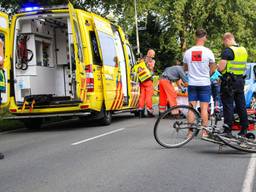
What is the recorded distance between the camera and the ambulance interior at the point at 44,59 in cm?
1212

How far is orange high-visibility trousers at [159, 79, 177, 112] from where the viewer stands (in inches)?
536

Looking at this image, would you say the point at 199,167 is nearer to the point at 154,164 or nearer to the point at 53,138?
the point at 154,164

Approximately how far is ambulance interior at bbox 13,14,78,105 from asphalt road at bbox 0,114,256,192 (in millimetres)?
2499

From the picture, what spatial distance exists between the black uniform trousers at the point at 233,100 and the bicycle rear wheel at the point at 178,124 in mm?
476

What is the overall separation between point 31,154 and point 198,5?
32810 millimetres

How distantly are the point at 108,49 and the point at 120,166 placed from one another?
6.43 m

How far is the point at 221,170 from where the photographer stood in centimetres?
630

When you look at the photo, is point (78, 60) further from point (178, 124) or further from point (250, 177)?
point (250, 177)

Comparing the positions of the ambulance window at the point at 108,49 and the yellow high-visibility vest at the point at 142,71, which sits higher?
the ambulance window at the point at 108,49

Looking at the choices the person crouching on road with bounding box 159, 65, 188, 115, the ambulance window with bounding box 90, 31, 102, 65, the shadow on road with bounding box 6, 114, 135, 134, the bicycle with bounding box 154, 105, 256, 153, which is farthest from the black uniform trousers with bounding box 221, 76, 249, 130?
the shadow on road with bounding box 6, 114, 135, 134

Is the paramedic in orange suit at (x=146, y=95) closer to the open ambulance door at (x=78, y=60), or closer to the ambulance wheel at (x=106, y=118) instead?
the ambulance wheel at (x=106, y=118)

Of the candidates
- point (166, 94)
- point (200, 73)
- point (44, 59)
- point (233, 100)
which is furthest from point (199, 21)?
point (233, 100)

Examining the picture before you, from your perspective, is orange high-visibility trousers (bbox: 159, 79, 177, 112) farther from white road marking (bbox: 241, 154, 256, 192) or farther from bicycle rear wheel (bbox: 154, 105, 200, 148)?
white road marking (bbox: 241, 154, 256, 192)

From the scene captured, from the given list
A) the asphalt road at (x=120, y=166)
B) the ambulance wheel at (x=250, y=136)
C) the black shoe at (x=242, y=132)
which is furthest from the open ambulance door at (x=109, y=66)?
the ambulance wheel at (x=250, y=136)
